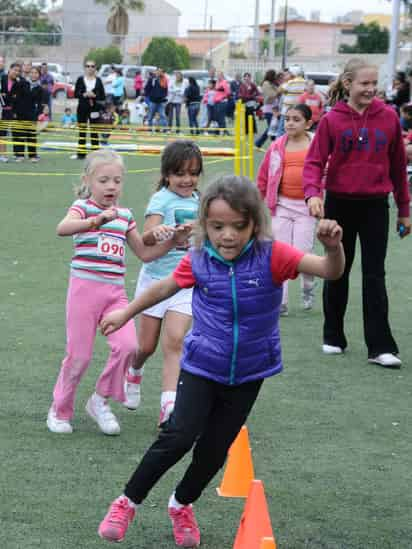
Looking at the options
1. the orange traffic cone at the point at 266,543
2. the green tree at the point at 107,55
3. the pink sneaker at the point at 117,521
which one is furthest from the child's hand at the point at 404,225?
the green tree at the point at 107,55

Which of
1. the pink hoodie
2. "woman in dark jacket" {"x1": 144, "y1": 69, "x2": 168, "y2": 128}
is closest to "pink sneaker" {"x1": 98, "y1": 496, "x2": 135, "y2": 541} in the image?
the pink hoodie

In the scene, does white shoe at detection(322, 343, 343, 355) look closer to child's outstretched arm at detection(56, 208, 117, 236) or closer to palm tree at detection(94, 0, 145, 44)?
child's outstretched arm at detection(56, 208, 117, 236)

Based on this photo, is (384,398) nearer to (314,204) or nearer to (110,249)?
(314,204)

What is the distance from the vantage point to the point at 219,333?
382 centimetres

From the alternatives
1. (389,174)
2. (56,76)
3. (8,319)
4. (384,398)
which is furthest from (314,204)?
(56,76)

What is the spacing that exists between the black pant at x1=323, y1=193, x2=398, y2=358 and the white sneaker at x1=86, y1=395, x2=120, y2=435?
2431mm

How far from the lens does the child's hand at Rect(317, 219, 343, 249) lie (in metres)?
3.39

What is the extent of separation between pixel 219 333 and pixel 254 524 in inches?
28.0

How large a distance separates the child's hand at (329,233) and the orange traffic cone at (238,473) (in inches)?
55.8

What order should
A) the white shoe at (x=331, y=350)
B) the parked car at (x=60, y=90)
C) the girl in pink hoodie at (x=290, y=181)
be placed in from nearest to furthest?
the white shoe at (x=331, y=350) < the girl in pink hoodie at (x=290, y=181) < the parked car at (x=60, y=90)

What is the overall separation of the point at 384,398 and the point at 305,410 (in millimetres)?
604

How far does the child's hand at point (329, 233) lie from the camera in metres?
3.39

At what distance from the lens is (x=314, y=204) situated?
21.8ft

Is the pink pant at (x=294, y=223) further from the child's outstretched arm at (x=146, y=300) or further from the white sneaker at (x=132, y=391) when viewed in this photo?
the child's outstretched arm at (x=146, y=300)
